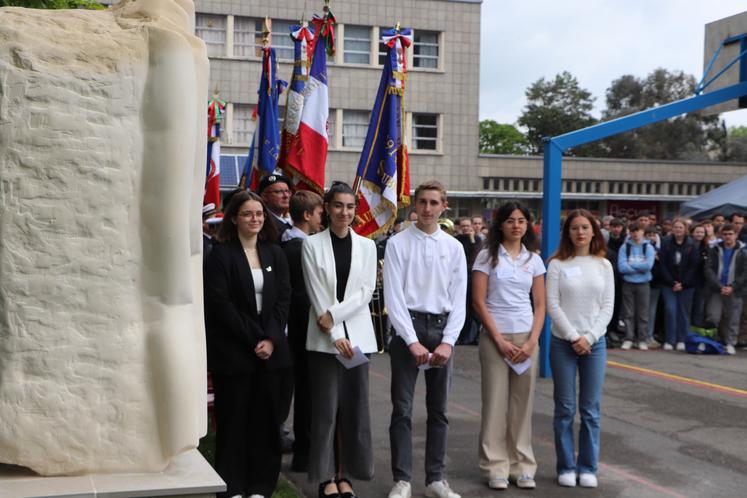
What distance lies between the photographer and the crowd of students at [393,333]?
5508 mm

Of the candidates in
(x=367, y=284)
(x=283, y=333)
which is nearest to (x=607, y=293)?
(x=367, y=284)

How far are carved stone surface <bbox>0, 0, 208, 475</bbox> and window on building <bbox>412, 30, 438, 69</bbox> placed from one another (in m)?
30.7

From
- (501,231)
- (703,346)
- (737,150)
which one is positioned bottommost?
(703,346)

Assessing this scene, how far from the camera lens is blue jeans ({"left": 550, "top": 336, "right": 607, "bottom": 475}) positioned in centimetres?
632

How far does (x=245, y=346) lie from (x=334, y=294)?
0.64 meters

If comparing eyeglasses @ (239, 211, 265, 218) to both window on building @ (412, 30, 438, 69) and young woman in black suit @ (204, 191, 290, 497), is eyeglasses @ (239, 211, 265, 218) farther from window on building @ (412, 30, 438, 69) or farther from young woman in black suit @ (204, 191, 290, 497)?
window on building @ (412, 30, 438, 69)

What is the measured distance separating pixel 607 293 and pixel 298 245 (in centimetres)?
226

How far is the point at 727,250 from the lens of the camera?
1398cm

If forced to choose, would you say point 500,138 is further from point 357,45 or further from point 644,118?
point 644,118

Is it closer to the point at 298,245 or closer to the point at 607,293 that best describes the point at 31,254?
the point at 298,245

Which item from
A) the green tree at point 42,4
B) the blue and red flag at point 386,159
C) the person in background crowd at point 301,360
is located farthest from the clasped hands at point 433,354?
the green tree at point 42,4

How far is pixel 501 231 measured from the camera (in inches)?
254

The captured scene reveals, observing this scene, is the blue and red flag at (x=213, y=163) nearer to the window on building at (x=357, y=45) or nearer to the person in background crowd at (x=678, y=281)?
the person in background crowd at (x=678, y=281)

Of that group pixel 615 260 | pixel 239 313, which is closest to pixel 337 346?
pixel 239 313
